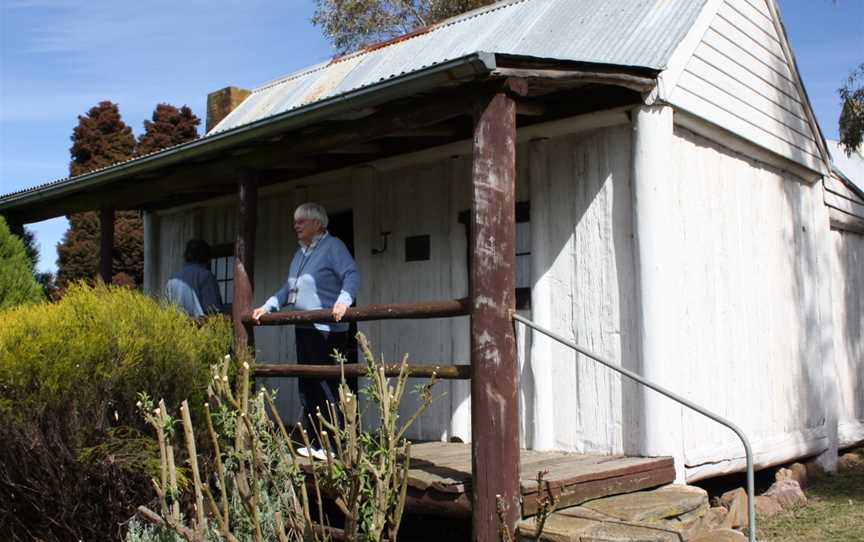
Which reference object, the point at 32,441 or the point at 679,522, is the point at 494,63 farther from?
the point at 32,441

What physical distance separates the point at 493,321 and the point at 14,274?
565 cm

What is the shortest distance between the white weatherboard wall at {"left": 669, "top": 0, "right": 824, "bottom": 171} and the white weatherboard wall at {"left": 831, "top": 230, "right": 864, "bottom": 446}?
145cm

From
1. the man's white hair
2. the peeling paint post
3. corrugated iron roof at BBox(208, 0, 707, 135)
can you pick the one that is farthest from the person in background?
the peeling paint post

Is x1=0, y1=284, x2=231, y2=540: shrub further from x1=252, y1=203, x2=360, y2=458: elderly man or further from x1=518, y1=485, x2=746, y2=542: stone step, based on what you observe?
x1=518, y1=485, x2=746, y2=542: stone step

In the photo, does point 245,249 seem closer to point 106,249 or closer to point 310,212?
point 310,212

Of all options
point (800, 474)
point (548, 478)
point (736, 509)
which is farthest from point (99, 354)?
point (800, 474)

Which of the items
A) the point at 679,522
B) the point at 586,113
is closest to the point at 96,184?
the point at 586,113

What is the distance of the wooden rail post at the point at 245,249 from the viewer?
7.35 meters

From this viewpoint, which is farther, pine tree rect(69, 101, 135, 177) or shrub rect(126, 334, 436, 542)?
pine tree rect(69, 101, 135, 177)

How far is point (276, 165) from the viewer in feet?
24.3

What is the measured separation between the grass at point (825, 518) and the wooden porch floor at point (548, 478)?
1011 millimetres

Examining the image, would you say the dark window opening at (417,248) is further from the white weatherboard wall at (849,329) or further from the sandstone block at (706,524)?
the white weatherboard wall at (849,329)

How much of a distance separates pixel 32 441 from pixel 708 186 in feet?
16.7

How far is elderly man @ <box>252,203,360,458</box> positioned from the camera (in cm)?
704
